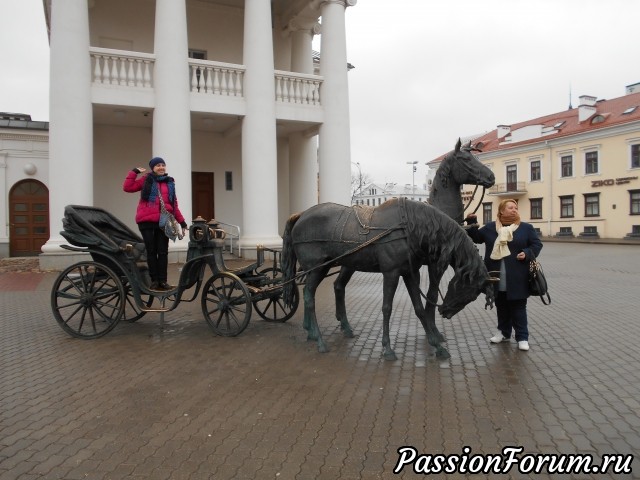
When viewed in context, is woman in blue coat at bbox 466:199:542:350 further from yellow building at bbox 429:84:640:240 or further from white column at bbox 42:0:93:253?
yellow building at bbox 429:84:640:240

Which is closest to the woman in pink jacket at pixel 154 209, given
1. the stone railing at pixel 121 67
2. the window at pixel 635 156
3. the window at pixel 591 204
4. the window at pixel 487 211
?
the stone railing at pixel 121 67

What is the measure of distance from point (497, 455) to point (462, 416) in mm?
630

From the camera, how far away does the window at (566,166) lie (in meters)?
43.7

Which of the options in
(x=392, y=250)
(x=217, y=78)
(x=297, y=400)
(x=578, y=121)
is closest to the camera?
(x=297, y=400)

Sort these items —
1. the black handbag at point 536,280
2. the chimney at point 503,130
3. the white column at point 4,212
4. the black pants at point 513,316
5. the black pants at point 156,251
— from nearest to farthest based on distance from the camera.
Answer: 1. the black handbag at point 536,280
2. the black pants at point 513,316
3. the black pants at point 156,251
4. the white column at point 4,212
5. the chimney at point 503,130

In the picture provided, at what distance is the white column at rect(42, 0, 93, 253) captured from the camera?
13992mm

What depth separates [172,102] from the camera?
15.2 metres

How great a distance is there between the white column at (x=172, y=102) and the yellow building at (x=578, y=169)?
3600 cm

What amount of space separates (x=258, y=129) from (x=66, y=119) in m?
5.73

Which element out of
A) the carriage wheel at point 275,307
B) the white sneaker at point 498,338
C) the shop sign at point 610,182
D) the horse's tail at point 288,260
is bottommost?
the white sneaker at point 498,338

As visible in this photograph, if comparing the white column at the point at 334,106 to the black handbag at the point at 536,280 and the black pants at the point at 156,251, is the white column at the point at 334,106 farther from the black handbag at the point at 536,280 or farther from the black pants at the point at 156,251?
the black handbag at the point at 536,280

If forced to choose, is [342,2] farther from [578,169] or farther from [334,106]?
[578,169]

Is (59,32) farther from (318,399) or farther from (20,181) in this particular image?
(318,399)

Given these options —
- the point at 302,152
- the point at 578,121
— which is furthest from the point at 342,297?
the point at 578,121
